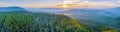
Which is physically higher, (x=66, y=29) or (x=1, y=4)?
(x=1, y=4)

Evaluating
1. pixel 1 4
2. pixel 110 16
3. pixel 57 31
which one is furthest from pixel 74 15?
pixel 1 4

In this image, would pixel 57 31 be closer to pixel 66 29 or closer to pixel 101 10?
pixel 66 29

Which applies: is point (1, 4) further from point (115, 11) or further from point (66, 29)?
point (115, 11)

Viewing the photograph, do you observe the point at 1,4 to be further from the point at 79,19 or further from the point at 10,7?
the point at 79,19

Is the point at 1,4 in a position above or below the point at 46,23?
above

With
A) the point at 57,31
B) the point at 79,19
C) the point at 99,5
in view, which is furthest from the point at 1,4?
the point at 99,5
